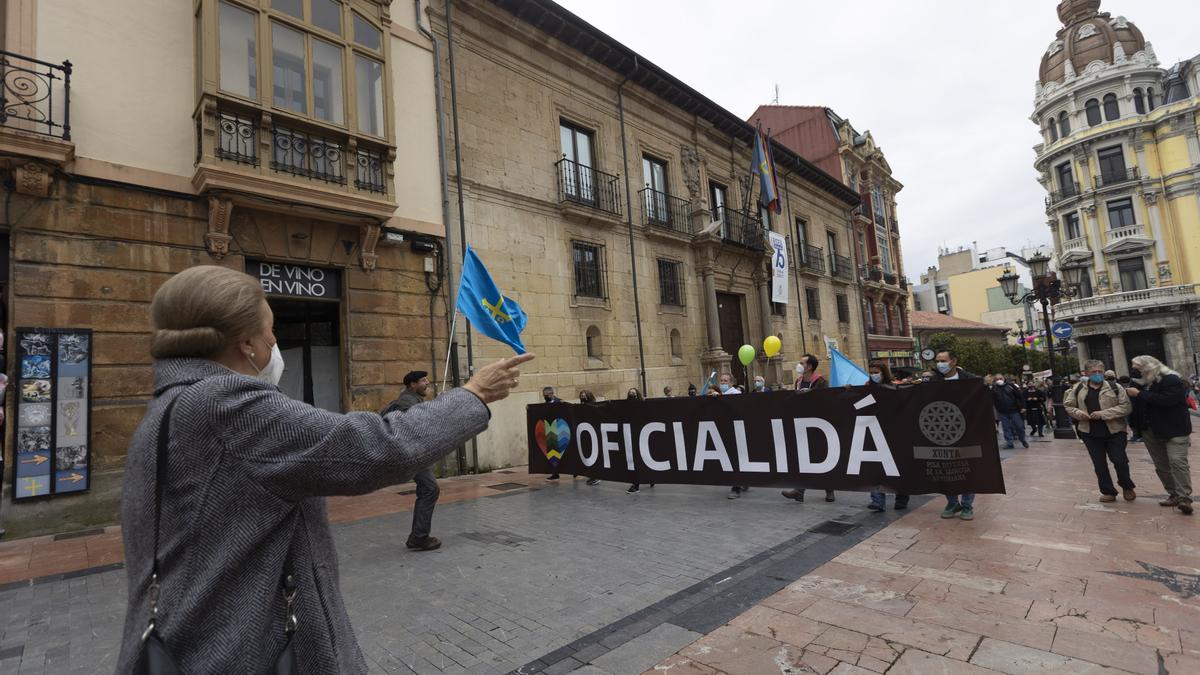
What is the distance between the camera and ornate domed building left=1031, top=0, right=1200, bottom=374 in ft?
127

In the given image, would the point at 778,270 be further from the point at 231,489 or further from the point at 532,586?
the point at 231,489

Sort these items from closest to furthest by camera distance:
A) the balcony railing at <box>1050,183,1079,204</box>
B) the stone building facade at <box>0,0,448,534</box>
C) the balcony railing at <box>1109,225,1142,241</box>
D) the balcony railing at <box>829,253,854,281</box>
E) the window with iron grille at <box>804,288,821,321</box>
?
the stone building facade at <box>0,0,448,534</box> → the window with iron grille at <box>804,288,821,321</box> → the balcony railing at <box>829,253,854,281</box> → the balcony railing at <box>1109,225,1142,241</box> → the balcony railing at <box>1050,183,1079,204</box>

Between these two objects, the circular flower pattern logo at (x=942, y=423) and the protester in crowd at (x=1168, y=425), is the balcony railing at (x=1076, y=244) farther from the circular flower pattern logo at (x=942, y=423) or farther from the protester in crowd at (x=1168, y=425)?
the circular flower pattern logo at (x=942, y=423)

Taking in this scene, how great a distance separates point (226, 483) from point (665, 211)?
17.4 meters

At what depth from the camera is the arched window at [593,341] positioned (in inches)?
589

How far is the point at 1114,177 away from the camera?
1644 inches

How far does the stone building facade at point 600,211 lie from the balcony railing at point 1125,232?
35852mm

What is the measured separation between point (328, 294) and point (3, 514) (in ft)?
16.4

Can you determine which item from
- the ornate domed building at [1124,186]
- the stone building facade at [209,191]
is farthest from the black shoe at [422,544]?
the ornate domed building at [1124,186]

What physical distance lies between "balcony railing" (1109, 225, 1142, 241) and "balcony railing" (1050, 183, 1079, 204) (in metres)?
3.81

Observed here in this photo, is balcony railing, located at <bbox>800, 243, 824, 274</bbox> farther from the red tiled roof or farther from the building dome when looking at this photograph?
the building dome

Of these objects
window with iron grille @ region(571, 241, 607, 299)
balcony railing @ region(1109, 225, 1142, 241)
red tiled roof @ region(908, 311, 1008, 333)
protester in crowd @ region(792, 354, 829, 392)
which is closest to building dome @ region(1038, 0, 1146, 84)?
balcony railing @ region(1109, 225, 1142, 241)

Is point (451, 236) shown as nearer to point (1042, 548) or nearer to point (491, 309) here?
point (491, 309)

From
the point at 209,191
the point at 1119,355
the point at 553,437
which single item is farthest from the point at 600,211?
the point at 1119,355
